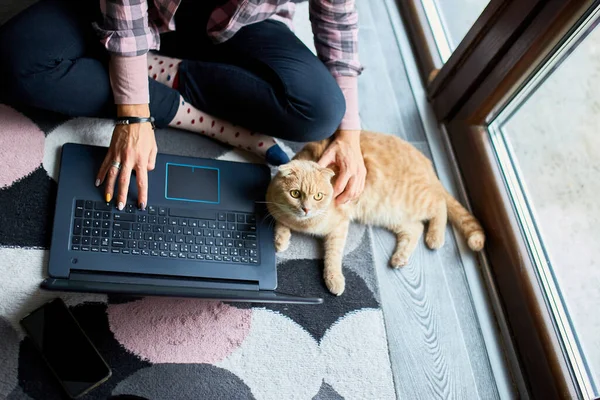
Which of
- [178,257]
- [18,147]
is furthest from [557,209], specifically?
[18,147]

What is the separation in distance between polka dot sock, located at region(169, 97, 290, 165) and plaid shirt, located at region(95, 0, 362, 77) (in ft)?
0.69

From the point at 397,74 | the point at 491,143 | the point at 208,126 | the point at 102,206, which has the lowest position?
the point at 102,206

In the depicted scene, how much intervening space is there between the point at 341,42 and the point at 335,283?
1.93ft

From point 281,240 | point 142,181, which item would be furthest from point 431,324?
point 142,181

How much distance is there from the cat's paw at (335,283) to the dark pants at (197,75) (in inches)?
14.1

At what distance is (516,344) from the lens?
4.35ft

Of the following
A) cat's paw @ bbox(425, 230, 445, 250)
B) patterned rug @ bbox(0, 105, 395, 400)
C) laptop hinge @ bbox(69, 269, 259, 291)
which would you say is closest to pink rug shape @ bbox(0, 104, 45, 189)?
patterned rug @ bbox(0, 105, 395, 400)

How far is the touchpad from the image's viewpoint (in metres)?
1.21

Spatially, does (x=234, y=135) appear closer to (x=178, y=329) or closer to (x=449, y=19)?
(x=178, y=329)

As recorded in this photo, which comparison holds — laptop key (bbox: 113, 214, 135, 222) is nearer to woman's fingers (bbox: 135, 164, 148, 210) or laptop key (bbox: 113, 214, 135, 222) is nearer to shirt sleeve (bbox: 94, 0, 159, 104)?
woman's fingers (bbox: 135, 164, 148, 210)

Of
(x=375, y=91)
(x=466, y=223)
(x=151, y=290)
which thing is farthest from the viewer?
(x=375, y=91)

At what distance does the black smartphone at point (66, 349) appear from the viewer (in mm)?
1021

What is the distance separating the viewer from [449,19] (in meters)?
1.73

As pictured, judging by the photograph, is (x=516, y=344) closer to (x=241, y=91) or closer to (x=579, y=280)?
(x=579, y=280)
